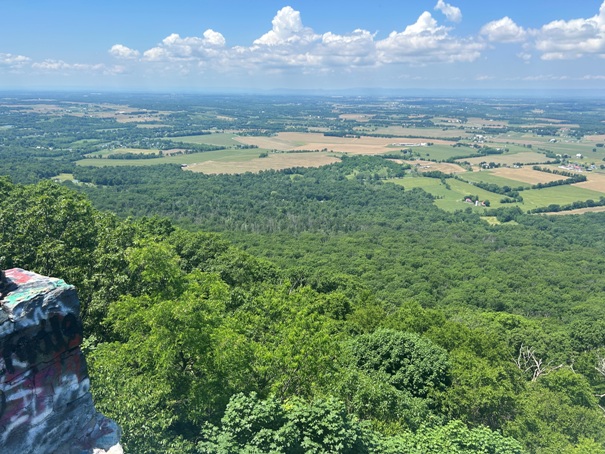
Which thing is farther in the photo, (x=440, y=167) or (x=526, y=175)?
(x=440, y=167)

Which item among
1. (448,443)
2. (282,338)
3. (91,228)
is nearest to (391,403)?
(448,443)

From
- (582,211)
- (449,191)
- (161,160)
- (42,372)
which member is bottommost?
(582,211)

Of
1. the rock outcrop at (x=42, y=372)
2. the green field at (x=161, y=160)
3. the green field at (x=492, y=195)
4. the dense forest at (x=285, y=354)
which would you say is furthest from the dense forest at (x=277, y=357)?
the green field at (x=161, y=160)

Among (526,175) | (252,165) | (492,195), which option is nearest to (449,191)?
(492,195)

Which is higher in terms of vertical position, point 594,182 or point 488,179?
point 488,179

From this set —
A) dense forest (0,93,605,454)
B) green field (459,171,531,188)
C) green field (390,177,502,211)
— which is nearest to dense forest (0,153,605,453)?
dense forest (0,93,605,454)

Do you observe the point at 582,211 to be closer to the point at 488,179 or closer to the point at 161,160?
the point at 488,179
